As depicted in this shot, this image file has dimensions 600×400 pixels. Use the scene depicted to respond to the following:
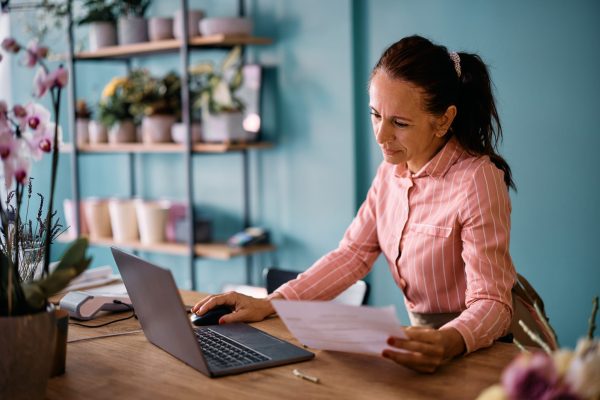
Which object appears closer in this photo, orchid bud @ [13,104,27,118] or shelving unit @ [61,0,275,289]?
orchid bud @ [13,104,27,118]

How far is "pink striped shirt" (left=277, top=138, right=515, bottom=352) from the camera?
1.68 m

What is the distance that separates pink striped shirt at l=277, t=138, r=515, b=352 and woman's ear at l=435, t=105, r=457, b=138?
0.04 meters

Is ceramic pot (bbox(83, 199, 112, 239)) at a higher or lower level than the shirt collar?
lower

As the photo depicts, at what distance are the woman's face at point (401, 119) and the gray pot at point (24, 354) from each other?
0.93m

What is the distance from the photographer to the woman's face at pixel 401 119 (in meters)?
1.83

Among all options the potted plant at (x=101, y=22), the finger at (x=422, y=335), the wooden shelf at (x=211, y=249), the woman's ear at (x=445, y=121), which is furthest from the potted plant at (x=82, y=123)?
the finger at (x=422, y=335)

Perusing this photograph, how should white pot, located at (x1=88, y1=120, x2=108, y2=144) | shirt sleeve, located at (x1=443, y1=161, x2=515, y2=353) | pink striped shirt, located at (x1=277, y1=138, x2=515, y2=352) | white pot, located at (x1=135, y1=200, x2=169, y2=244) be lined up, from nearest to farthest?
1. shirt sleeve, located at (x1=443, y1=161, x2=515, y2=353)
2. pink striped shirt, located at (x1=277, y1=138, x2=515, y2=352)
3. white pot, located at (x1=135, y1=200, x2=169, y2=244)
4. white pot, located at (x1=88, y1=120, x2=108, y2=144)

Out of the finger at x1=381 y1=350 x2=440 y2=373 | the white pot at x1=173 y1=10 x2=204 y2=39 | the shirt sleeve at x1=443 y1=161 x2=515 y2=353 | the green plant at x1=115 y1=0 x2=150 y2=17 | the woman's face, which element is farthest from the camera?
the green plant at x1=115 y1=0 x2=150 y2=17

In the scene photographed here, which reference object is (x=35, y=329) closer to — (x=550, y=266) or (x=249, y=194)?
(x=550, y=266)

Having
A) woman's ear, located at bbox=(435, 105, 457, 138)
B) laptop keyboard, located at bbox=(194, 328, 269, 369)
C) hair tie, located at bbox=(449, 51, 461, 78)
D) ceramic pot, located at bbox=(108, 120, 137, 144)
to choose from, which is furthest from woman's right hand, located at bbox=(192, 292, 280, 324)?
ceramic pot, located at bbox=(108, 120, 137, 144)

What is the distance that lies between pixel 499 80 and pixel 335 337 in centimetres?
196

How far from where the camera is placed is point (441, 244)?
6.15 ft

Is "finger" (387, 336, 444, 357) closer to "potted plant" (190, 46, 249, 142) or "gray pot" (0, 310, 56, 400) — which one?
"gray pot" (0, 310, 56, 400)

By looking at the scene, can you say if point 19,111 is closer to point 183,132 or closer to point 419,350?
point 419,350
